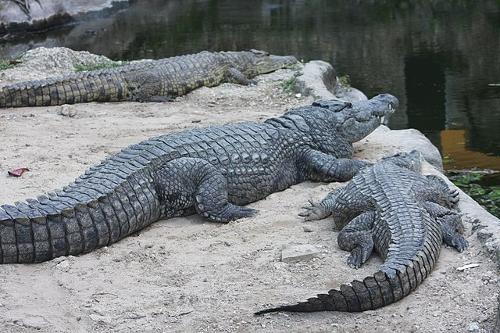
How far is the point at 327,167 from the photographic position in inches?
231

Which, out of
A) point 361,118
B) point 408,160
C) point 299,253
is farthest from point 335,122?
point 299,253

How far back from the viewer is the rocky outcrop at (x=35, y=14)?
17.5 meters

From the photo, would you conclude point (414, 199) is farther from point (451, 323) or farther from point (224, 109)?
point (224, 109)

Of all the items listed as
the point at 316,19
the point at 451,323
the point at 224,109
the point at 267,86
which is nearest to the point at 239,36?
the point at 316,19

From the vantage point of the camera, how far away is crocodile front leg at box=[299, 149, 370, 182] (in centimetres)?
582

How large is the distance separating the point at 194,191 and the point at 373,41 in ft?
34.8

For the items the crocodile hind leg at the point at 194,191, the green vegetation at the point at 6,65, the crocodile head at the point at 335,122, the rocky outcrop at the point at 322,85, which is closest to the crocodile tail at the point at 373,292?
the crocodile hind leg at the point at 194,191

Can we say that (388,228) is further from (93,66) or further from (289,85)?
(93,66)

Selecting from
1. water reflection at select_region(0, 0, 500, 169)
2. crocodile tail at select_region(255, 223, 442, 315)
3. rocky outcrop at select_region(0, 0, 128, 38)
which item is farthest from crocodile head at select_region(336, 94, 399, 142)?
rocky outcrop at select_region(0, 0, 128, 38)

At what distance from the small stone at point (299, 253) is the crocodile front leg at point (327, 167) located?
4.42 feet

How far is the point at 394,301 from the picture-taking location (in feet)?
12.7

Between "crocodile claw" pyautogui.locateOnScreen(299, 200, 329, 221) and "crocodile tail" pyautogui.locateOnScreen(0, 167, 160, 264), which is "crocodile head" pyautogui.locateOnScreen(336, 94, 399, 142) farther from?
"crocodile tail" pyautogui.locateOnScreen(0, 167, 160, 264)

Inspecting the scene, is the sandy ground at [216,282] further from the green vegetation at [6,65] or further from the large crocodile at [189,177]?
the green vegetation at [6,65]

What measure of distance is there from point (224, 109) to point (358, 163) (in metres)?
2.81
